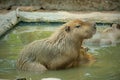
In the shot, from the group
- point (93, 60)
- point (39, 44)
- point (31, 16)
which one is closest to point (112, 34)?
point (93, 60)

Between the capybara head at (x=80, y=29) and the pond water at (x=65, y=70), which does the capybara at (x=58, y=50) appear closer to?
the capybara head at (x=80, y=29)

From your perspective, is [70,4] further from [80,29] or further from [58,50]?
[58,50]

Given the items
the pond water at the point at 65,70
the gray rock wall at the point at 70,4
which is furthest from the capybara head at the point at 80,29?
the gray rock wall at the point at 70,4

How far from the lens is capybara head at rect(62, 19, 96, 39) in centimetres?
880

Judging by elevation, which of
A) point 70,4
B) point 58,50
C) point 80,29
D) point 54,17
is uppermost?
point 80,29

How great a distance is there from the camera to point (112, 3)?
1569cm

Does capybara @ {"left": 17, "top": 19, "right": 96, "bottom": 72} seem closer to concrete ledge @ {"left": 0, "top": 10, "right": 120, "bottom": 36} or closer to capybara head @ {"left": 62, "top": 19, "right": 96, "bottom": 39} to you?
capybara head @ {"left": 62, "top": 19, "right": 96, "bottom": 39}

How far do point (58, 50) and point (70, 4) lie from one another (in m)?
7.40

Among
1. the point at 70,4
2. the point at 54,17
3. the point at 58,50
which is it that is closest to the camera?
the point at 58,50

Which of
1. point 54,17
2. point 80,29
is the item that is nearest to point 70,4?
point 54,17

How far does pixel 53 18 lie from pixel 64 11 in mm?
1137

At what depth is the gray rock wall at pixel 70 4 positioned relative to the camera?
15.7m

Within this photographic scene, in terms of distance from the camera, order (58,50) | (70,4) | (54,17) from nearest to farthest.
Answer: (58,50), (54,17), (70,4)

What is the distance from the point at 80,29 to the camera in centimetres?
884
